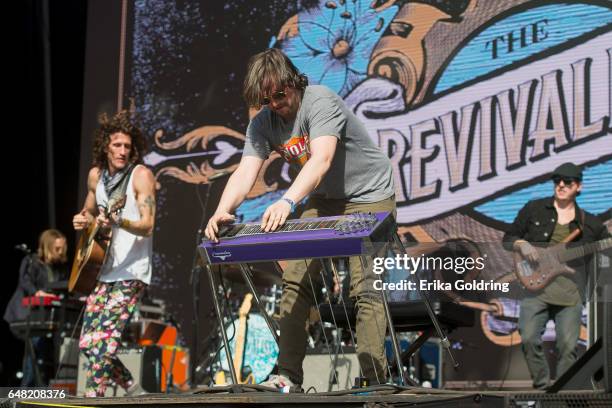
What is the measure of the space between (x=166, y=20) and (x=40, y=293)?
3010 millimetres

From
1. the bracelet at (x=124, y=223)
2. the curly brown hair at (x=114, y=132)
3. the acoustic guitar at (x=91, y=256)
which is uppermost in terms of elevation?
the curly brown hair at (x=114, y=132)

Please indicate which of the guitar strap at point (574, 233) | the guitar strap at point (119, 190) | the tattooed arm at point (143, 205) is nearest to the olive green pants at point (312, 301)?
the tattooed arm at point (143, 205)

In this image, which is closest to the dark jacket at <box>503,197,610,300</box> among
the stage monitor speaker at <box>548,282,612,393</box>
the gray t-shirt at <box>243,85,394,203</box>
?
the gray t-shirt at <box>243,85,394,203</box>

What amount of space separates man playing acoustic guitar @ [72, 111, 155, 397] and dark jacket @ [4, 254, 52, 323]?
10.5 feet

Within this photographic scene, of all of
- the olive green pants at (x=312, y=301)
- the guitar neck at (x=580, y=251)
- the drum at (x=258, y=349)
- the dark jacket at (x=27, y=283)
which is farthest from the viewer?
the dark jacket at (x=27, y=283)

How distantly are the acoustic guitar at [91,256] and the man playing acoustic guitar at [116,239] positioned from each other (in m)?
0.04

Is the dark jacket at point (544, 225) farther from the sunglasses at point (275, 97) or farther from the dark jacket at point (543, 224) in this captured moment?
the sunglasses at point (275, 97)

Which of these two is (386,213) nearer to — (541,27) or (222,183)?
(541,27)

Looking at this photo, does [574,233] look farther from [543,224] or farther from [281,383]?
[281,383]

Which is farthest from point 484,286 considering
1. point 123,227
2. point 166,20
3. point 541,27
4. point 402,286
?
point 166,20

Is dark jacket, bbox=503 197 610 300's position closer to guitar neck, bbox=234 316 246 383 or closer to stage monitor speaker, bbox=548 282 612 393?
guitar neck, bbox=234 316 246 383

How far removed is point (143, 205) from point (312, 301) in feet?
4.81

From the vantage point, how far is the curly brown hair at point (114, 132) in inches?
205

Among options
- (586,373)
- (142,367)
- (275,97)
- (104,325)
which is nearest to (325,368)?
(142,367)
